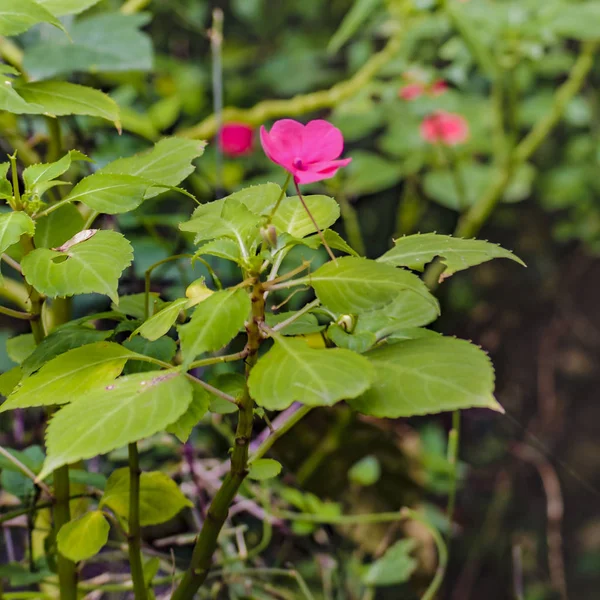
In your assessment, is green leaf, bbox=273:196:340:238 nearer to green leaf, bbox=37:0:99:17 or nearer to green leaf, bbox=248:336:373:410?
green leaf, bbox=248:336:373:410

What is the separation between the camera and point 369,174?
4.66 ft

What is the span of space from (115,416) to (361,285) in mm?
127

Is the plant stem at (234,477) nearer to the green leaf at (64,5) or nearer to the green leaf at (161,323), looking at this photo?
the green leaf at (161,323)

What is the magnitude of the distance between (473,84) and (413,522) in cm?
104

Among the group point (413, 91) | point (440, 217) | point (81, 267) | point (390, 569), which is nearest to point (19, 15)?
point (81, 267)

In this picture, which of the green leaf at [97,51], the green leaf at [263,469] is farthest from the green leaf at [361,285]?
the green leaf at [97,51]

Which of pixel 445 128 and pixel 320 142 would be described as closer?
pixel 320 142

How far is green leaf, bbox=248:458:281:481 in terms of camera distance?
409 mm

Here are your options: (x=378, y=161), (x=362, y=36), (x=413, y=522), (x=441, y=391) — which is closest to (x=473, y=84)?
(x=362, y=36)

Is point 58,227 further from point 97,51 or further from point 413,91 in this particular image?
point 413,91

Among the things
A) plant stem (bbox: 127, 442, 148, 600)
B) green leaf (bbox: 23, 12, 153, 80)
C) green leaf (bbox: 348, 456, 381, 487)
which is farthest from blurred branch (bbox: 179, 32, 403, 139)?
plant stem (bbox: 127, 442, 148, 600)

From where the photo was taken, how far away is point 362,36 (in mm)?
1688

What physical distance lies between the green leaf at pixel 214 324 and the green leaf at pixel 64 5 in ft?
0.82

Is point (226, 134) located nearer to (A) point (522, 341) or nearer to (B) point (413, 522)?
(B) point (413, 522)
